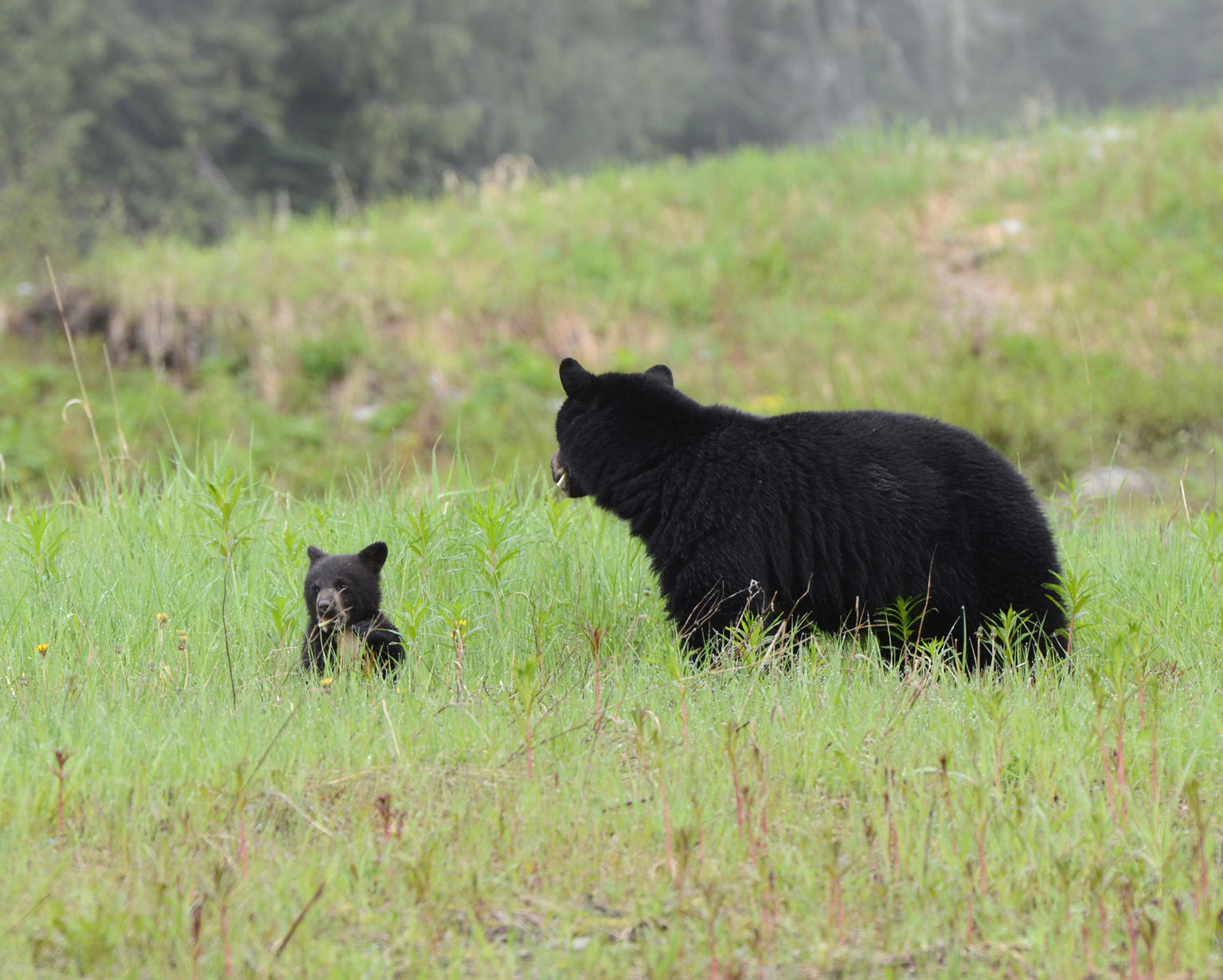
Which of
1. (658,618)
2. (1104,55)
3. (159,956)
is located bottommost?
(658,618)

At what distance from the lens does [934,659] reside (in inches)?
157

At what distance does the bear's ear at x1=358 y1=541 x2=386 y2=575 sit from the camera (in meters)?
4.45

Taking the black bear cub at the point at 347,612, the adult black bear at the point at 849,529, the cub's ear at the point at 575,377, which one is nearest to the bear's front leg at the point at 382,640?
the black bear cub at the point at 347,612

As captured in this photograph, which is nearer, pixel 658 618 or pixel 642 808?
pixel 642 808

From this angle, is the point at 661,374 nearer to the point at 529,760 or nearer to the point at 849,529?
the point at 849,529

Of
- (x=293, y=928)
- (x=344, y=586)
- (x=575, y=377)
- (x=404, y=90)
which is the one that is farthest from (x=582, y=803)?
(x=404, y=90)

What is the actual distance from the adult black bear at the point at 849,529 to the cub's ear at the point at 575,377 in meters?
0.45

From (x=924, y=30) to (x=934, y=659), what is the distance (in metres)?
39.4

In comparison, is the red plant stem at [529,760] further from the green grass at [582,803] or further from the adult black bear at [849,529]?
the adult black bear at [849,529]

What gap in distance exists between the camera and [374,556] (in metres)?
4.51

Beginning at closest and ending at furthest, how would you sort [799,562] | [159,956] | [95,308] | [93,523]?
[159,956]
[799,562]
[93,523]
[95,308]

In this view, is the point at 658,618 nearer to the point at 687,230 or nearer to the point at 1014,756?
the point at 1014,756

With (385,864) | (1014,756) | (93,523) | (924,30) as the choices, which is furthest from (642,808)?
(924,30)

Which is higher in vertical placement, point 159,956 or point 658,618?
point 159,956
